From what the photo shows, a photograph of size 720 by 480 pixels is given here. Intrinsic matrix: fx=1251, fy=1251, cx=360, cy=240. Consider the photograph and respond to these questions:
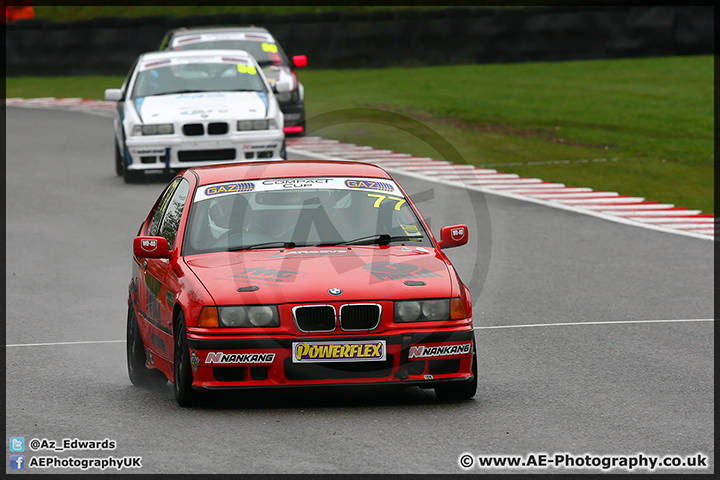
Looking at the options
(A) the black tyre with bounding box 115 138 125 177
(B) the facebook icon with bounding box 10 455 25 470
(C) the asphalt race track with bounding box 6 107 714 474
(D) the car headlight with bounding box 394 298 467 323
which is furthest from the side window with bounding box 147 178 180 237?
(A) the black tyre with bounding box 115 138 125 177

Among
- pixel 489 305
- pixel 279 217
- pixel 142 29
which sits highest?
pixel 142 29

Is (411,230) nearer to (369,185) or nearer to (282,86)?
(369,185)

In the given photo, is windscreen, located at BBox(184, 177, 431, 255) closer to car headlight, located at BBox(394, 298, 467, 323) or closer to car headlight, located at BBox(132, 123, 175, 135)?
car headlight, located at BBox(394, 298, 467, 323)

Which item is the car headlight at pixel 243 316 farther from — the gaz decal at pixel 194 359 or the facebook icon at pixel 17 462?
the facebook icon at pixel 17 462

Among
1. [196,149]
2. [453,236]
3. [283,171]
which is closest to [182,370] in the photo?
[283,171]

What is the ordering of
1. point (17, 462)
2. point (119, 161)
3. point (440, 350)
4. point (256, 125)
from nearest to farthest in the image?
point (17, 462) → point (440, 350) → point (256, 125) → point (119, 161)

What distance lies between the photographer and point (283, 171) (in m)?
8.18

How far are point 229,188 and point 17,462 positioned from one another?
259 centimetres

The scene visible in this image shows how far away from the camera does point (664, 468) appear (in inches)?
226

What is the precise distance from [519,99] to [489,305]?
17.2 metres

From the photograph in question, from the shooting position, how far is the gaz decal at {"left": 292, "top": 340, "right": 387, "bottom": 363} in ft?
22.2

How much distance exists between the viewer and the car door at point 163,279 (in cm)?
737

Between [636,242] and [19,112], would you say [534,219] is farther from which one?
[19,112]

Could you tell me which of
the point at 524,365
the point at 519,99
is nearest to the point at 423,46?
the point at 519,99
